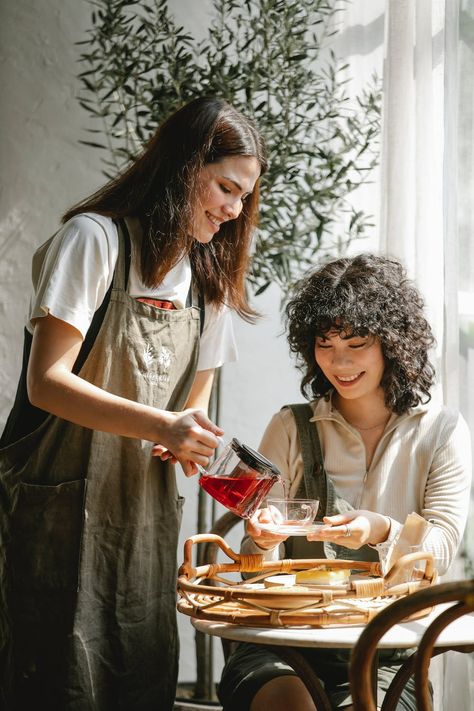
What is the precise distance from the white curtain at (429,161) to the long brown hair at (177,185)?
55 cm

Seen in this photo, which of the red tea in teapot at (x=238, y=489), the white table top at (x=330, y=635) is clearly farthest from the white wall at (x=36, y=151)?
the white table top at (x=330, y=635)

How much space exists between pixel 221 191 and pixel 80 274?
15.0 inches

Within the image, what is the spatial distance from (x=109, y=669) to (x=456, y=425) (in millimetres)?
925

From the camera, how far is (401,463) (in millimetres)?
1927

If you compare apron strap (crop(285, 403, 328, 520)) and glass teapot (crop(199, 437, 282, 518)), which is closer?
glass teapot (crop(199, 437, 282, 518))

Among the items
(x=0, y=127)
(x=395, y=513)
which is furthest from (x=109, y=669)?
(x=0, y=127)

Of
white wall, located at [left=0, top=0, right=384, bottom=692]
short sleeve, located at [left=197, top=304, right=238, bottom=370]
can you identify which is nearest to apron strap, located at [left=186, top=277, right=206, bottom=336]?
short sleeve, located at [left=197, top=304, right=238, bottom=370]

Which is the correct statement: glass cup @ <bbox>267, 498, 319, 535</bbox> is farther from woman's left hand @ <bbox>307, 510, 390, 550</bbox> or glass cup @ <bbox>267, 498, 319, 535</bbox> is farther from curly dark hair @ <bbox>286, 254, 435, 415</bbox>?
curly dark hair @ <bbox>286, 254, 435, 415</bbox>

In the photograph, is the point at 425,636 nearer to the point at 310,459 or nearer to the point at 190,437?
the point at 190,437

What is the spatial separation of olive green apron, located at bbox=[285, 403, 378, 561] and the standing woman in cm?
29

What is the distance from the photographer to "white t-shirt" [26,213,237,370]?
1.61m

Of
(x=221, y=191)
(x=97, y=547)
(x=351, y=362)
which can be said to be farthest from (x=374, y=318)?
(x=97, y=547)

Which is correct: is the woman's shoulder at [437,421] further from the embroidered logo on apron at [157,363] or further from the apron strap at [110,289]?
the apron strap at [110,289]

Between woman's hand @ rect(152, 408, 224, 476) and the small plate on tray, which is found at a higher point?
woman's hand @ rect(152, 408, 224, 476)
